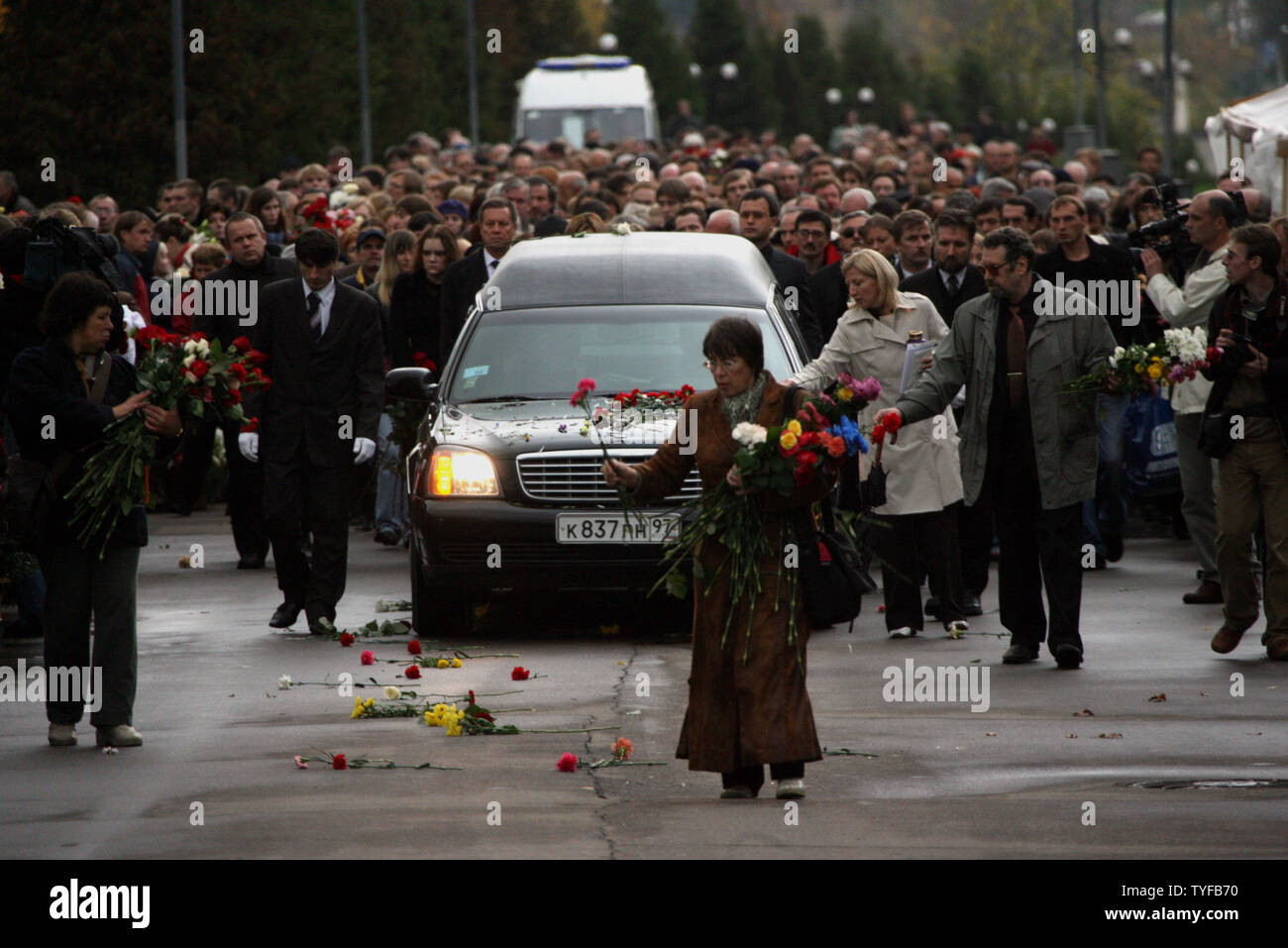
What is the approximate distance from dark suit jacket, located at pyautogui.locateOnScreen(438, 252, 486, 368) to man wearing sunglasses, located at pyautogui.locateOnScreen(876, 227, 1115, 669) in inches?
170

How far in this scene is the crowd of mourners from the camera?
11531mm

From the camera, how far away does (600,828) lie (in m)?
7.60

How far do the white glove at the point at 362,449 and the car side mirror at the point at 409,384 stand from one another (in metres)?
0.53

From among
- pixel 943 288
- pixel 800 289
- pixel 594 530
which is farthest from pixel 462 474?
pixel 800 289

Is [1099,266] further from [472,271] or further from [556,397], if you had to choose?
[472,271]

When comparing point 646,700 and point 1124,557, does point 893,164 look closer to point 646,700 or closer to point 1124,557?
point 1124,557

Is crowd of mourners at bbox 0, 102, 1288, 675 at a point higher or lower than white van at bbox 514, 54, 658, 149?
lower

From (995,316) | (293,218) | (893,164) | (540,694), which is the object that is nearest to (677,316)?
(995,316)

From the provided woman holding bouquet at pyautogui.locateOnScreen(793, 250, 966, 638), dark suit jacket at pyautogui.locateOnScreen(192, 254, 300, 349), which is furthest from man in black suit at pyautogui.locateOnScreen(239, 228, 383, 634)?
woman holding bouquet at pyautogui.locateOnScreen(793, 250, 966, 638)

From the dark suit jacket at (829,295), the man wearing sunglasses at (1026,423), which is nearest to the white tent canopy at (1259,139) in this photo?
the dark suit jacket at (829,295)

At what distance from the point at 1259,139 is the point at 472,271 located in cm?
1214

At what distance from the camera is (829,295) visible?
50.2ft

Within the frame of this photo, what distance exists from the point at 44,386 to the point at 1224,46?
125728mm

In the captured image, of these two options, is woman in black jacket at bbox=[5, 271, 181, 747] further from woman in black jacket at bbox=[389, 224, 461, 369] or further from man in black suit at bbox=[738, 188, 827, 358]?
woman in black jacket at bbox=[389, 224, 461, 369]
